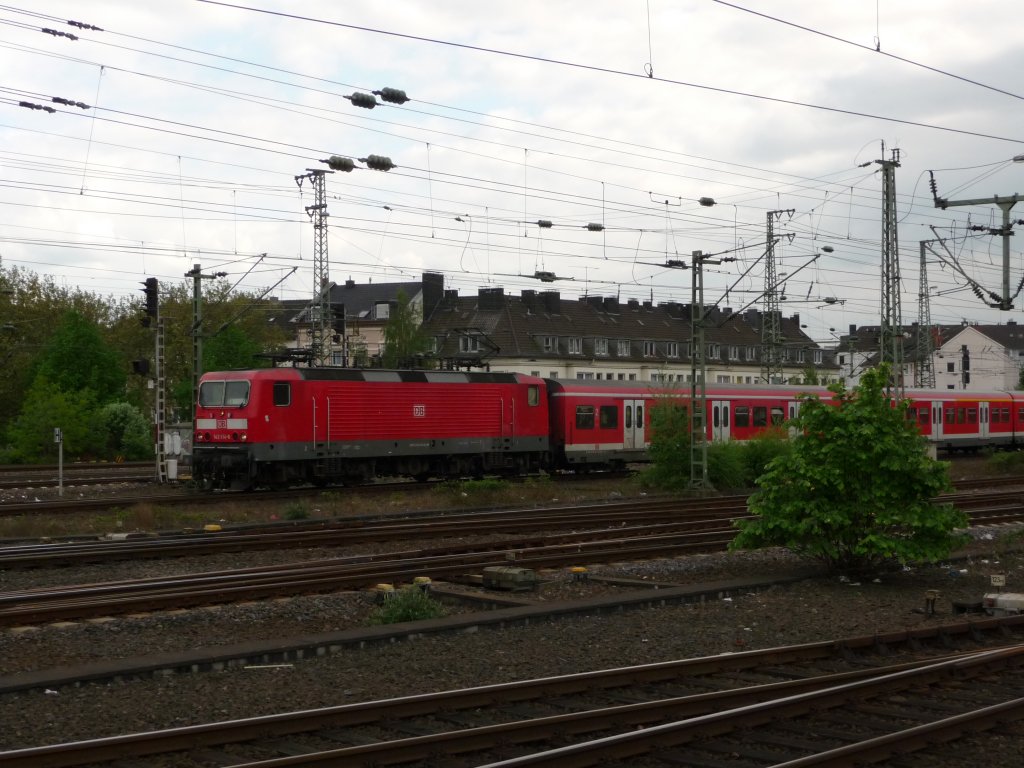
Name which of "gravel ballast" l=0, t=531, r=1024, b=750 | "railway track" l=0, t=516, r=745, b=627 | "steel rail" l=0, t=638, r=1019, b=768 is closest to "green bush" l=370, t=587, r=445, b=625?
"gravel ballast" l=0, t=531, r=1024, b=750

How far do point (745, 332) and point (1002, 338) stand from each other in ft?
142

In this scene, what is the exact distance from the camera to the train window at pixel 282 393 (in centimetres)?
2933

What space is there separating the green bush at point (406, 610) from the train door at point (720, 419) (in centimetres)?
2780

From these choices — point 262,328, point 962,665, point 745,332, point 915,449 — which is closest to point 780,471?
point 915,449

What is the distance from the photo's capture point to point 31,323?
63.7 meters

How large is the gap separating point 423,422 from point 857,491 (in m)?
19.0

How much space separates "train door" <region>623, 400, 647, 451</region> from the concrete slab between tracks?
78.4 ft

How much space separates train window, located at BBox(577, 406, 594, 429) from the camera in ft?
124

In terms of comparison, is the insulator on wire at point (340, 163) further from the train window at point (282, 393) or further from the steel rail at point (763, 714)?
the steel rail at point (763, 714)

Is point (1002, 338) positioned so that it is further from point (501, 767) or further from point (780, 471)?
point (501, 767)

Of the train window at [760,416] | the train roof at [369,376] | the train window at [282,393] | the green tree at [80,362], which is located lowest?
the train window at [760,416]

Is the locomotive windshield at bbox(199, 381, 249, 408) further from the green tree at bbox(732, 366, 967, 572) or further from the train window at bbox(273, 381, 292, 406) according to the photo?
the green tree at bbox(732, 366, 967, 572)

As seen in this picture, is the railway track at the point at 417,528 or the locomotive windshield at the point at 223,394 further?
the locomotive windshield at the point at 223,394

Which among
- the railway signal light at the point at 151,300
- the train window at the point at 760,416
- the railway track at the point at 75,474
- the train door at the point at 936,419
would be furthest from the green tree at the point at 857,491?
the train door at the point at 936,419
